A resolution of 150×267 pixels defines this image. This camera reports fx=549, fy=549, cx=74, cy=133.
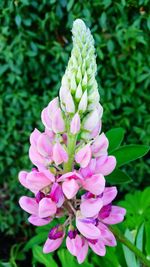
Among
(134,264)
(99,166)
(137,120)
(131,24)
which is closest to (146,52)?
(131,24)

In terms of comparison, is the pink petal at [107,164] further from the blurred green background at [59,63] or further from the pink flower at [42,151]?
the blurred green background at [59,63]

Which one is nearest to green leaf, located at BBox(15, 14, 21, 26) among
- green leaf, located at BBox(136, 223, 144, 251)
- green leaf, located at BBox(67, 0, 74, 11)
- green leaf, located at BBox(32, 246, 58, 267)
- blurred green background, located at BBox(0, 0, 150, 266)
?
blurred green background, located at BBox(0, 0, 150, 266)

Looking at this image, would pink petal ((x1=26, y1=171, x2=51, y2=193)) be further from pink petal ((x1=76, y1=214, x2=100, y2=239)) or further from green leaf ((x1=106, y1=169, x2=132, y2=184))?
green leaf ((x1=106, y1=169, x2=132, y2=184))

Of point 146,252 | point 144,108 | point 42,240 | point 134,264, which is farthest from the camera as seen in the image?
point 144,108

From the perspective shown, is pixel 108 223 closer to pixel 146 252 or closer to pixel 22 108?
pixel 146 252

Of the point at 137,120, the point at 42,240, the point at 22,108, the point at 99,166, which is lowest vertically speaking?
the point at 42,240

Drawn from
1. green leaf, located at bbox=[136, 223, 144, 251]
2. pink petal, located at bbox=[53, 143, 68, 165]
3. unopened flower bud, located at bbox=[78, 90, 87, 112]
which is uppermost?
unopened flower bud, located at bbox=[78, 90, 87, 112]

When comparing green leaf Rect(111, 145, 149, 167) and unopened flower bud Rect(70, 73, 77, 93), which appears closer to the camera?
unopened flower bud Rect(70, 73, 77, 93)
